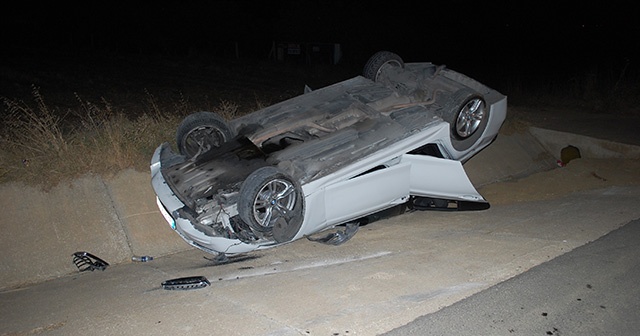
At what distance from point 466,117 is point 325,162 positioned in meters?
2.16

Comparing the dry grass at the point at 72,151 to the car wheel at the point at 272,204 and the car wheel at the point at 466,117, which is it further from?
the car wheel at the point at 466,117

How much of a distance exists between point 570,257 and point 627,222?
4.84ft

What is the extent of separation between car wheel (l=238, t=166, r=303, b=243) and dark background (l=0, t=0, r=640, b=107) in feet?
75.6

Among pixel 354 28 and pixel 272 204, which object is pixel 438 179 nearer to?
pixel 272 204

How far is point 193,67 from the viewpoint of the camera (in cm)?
2184

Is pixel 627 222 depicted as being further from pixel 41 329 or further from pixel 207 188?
pixel 41 329

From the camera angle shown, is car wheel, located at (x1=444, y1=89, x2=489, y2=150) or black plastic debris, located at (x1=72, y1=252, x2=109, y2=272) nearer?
black plastic debris, located at (x1=72, y1=252, x2=109, y2=272)

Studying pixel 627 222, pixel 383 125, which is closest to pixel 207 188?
pixel 383 125

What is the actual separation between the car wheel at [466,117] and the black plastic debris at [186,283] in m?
3.28

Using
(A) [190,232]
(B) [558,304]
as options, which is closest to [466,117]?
(B) [558,304]

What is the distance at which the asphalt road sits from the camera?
4.10 meters

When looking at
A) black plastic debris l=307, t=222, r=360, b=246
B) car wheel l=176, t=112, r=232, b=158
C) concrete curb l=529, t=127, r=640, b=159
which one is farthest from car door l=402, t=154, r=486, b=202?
concrete curb l=529, t=127, r=640, b=159

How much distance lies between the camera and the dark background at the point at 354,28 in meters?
31.5

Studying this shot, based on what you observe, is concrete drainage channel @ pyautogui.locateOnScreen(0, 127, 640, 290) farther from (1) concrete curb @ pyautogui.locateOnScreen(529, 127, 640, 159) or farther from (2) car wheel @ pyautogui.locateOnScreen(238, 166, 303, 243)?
(1) concrete curb @ pyautogui.locateOnScreen(529, 127, 640, 159)
